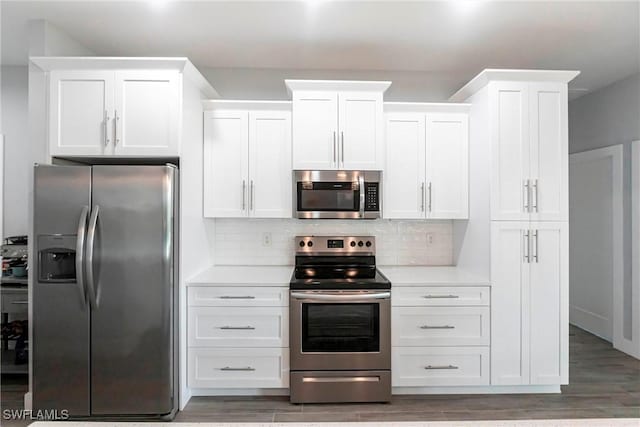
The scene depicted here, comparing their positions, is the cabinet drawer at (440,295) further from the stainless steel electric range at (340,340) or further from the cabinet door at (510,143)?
the cabinet door at (510,143)

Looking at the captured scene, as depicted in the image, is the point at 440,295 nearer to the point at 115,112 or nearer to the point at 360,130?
the point at 360,130

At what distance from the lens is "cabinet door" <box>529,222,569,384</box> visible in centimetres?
286

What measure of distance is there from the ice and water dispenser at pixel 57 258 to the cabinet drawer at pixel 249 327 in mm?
974

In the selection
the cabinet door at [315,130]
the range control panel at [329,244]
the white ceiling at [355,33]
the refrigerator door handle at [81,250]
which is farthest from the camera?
the range control panel at [329,244]

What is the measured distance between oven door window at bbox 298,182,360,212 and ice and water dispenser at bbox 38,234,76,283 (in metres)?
1.60

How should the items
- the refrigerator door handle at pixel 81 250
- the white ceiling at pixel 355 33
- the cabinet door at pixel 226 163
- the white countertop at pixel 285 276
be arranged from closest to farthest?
the refrigerator door handle at pixel 81 250
the white ceiling at pixel 355 33
the white countertop at pixel 285 276
the cabinet door at pixel 226 163

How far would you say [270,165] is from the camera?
3.22 metres

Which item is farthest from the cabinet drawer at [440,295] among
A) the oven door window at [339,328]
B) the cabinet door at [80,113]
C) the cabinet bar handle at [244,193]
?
the cabinet door at [80,113]

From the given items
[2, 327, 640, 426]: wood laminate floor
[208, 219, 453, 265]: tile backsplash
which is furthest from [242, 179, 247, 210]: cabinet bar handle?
[2, 327, 640, 426]: wood laminate floor

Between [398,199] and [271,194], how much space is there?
107 cm

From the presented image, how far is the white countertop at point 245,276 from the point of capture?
280 centimetres

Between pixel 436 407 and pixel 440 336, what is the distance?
485 mm

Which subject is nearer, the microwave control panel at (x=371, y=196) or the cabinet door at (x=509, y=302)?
the cabinet door at (x=509, y=302)

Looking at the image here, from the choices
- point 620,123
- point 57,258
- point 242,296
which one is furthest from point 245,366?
point 620,123
